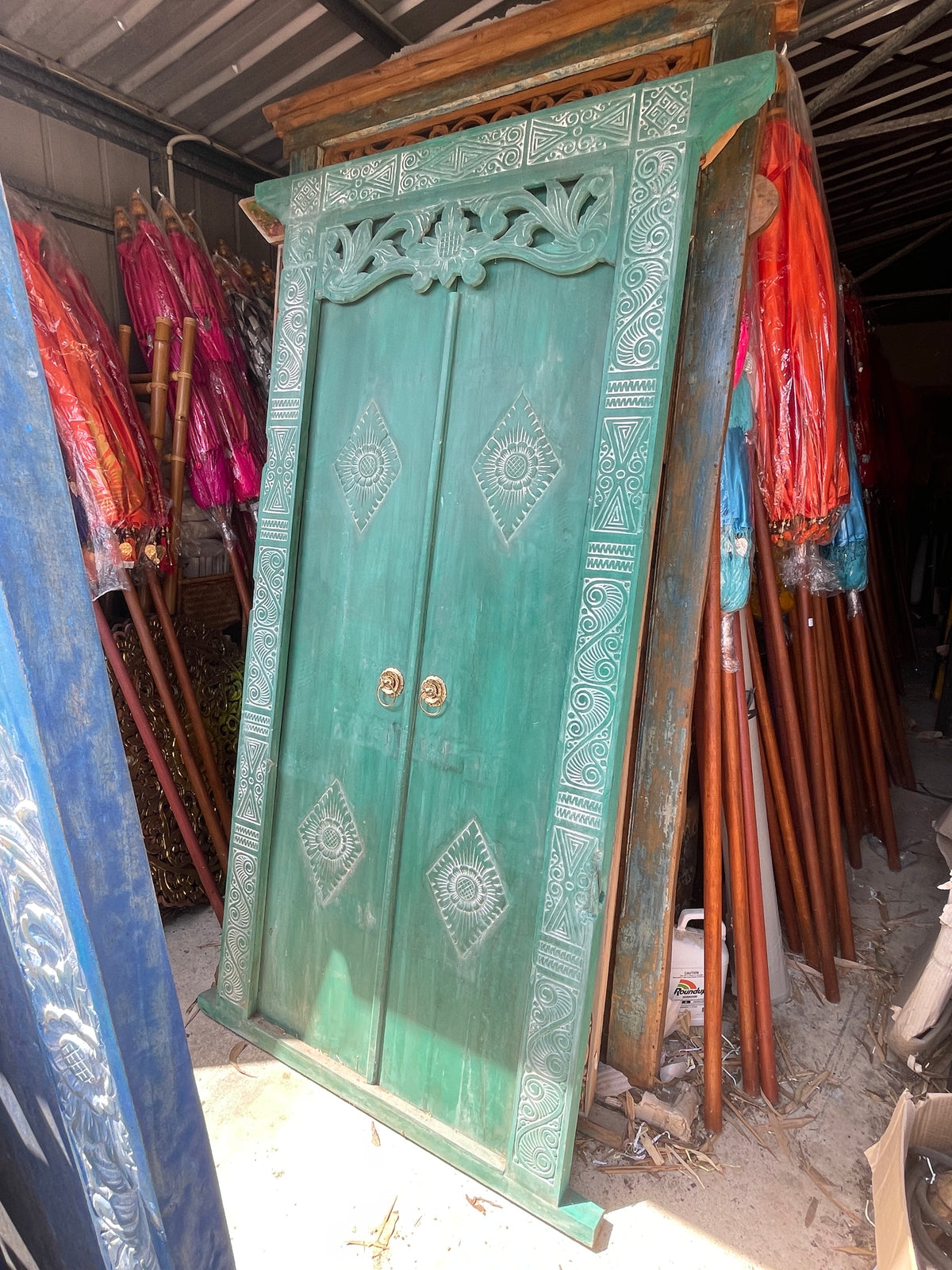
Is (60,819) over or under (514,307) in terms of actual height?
under

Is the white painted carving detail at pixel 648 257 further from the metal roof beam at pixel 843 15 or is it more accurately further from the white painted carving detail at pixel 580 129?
the metal roof beam at pixel 843 15

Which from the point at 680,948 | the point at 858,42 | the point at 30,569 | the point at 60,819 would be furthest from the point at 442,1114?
the point at 858,42

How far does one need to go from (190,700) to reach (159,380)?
129 centimetres

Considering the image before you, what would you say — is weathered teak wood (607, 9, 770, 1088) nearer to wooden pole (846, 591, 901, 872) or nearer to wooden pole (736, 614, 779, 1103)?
wooden pole (736, 614, 779, 1103)

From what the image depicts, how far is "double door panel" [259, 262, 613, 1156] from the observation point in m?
1.78

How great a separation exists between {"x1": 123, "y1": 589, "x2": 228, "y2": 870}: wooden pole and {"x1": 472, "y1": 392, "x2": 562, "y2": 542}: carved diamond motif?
5.30 feet

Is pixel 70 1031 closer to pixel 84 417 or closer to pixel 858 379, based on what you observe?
pixel 84 417

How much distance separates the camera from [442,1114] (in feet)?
6.49

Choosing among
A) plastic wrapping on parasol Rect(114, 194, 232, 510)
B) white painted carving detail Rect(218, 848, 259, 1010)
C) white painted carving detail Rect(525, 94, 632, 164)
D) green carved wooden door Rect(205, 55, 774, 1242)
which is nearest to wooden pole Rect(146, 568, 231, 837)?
plastic wrapping on parasol Rect(114, 194, 232, 510)

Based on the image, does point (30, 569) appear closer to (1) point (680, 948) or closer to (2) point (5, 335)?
(2) point (5, 335)

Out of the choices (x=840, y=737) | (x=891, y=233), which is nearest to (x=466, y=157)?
(x=840, y=737)

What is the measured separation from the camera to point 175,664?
2.95 metres

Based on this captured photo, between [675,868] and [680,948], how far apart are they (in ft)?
1.20

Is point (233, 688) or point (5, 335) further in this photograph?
point (233, 688)
